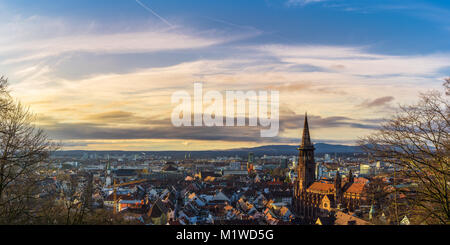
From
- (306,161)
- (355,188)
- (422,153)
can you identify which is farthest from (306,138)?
(422,153)

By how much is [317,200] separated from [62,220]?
4197 cm

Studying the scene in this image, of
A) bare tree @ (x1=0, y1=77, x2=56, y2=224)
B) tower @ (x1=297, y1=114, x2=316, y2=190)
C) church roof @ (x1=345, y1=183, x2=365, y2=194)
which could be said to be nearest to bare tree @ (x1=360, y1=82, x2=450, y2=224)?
bare tree @ (x1=0, y1=77, x2=56, y2=224)

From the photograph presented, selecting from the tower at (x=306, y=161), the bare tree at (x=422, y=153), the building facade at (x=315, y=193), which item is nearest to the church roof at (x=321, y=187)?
the building facade at (x=315, y=193)

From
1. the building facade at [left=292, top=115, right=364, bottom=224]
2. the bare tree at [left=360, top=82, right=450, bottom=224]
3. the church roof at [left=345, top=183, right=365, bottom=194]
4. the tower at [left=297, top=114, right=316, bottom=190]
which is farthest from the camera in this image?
the tower at [left=297, top=114, right=316, bottom=190]

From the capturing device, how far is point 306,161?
56.0 meters

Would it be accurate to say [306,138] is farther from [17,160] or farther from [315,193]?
[17,160]

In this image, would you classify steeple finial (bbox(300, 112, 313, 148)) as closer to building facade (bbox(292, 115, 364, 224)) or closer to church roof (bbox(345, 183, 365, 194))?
building facade (bbox(292, 115, 364, 224))

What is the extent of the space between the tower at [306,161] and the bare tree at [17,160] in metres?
45.8

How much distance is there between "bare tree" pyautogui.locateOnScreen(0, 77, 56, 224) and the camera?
38.9 feet

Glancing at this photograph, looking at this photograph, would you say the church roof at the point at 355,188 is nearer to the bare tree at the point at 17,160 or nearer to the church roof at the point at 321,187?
the church roof at the point at 321,187

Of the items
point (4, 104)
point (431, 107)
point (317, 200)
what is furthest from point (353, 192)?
point (4, 104)

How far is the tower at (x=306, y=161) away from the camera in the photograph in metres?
55.3

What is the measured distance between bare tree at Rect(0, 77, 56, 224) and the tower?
150 feet

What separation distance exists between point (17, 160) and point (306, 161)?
48701 mm
